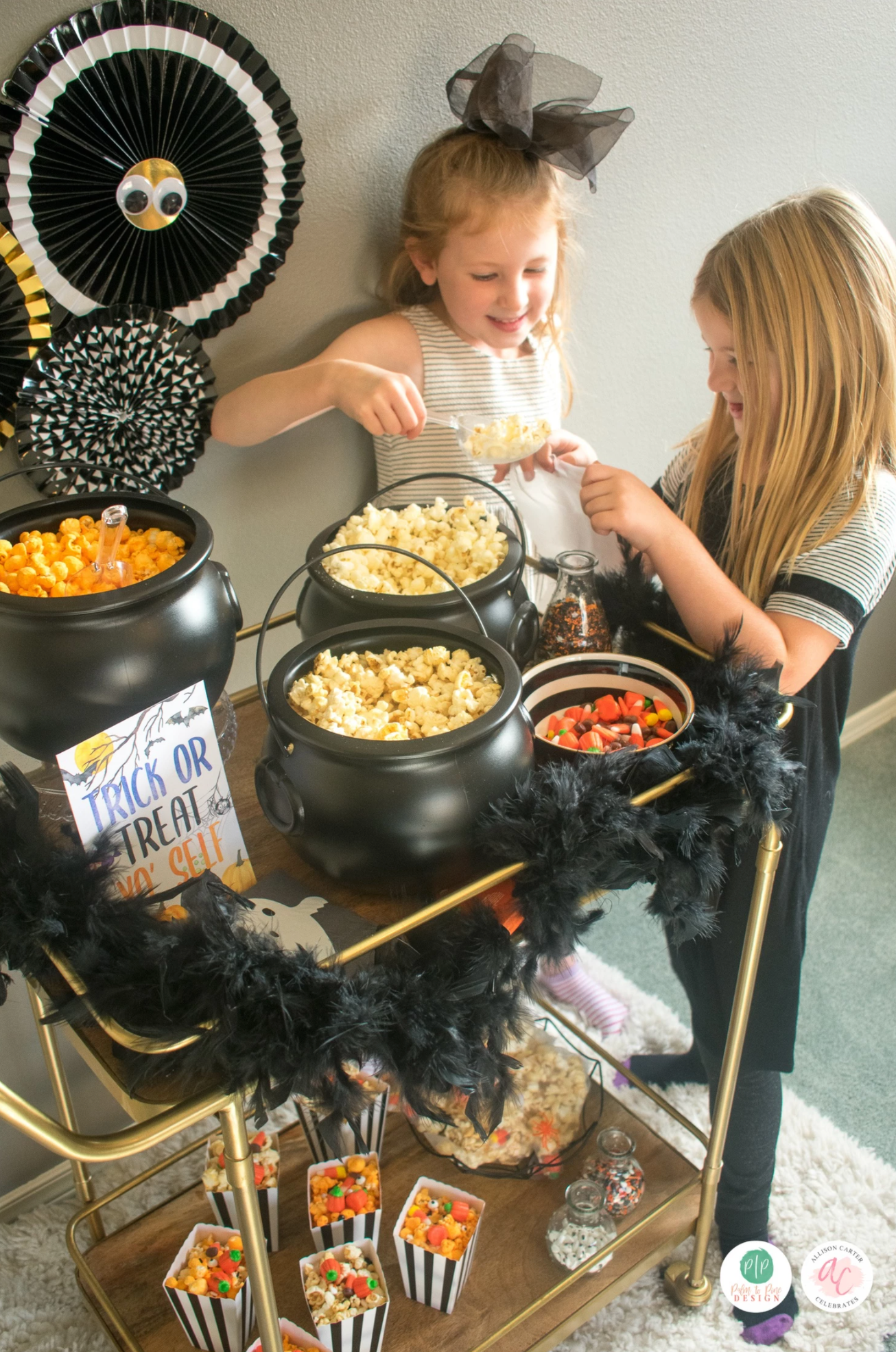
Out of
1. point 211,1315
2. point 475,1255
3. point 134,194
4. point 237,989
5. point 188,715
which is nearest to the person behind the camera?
point 237,989

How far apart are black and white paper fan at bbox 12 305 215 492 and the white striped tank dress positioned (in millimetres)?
274

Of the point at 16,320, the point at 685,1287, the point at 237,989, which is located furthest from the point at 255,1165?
the point at 16,320

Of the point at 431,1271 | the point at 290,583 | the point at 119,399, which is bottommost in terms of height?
the point at 431,1271

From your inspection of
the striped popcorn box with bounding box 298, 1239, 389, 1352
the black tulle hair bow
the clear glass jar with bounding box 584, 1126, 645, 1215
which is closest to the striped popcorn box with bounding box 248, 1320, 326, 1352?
the striped popcorn box with bounding box 298, 1239, 389, 1352

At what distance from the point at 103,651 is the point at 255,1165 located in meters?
0.82

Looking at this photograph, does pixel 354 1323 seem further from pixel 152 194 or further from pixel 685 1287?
pixel 152 194

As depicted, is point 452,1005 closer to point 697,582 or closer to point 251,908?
point 251,908

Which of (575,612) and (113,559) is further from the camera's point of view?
(575,612)

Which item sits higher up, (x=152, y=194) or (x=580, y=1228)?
(x=152, y=194)

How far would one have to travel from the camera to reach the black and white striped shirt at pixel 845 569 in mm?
1145

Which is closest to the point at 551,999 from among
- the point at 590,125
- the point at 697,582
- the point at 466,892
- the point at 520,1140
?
the point at 520,1140

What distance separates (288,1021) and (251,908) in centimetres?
13

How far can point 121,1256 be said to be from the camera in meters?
1.31

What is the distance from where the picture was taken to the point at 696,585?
1.15 meters
